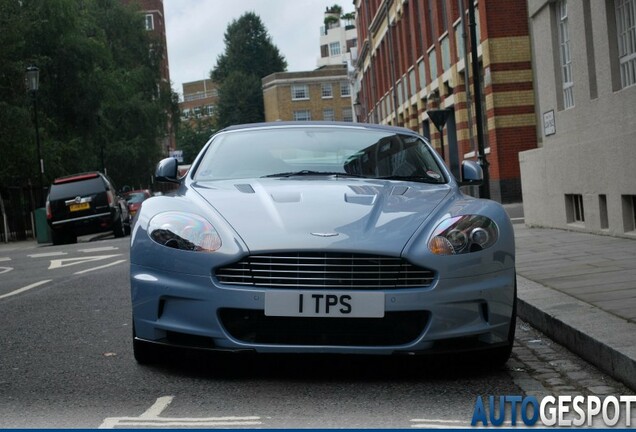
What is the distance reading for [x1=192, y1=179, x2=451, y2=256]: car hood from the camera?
5258 mm

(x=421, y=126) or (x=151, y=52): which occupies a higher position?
(x=151, y=52)

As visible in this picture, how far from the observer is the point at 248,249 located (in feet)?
17.2

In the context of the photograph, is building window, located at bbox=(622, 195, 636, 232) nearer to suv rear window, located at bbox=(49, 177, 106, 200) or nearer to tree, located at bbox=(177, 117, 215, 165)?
suv rear window, located at bbox=(49, 177, 106, 200)

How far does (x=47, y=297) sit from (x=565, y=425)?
23.2ft

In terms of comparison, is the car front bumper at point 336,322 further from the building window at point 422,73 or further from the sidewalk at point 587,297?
the building window at point 422,73

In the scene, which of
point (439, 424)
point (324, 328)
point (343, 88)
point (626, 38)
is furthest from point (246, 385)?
point (343, 88)

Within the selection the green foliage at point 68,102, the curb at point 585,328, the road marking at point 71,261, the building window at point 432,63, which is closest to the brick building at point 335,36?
the green foliage at point 68,102

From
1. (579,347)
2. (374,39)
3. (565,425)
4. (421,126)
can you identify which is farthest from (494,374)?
(374,39)

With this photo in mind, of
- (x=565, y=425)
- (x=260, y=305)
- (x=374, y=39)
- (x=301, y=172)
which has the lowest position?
(x=565, y=425)

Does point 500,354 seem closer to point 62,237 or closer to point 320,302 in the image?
point 320,302

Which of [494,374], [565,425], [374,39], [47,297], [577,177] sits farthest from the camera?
[374,39]

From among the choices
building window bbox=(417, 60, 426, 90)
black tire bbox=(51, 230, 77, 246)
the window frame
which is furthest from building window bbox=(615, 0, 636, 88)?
the window frame

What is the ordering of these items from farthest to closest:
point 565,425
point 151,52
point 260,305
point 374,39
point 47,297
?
point 151,52, point 374,39, point 47,297, point 260,305, point 565,425

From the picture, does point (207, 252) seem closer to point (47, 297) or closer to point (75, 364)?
point (75, 364)
